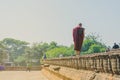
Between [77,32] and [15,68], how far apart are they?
55176 millimetres

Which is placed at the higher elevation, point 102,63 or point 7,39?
point 7,39

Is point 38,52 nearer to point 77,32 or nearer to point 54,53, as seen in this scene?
point 54,53

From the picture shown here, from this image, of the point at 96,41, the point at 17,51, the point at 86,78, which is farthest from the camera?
the point at 17,51

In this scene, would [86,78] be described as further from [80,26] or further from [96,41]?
A: [96,41]

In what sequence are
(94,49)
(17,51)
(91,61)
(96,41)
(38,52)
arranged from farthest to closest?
(17,51) → (38,52) → (96,41) → (94,49) → (91,61)

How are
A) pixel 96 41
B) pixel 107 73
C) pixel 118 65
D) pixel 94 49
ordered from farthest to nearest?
pixel 96 41 < pixel 94 49 < pixel 107 73 < pixel 118 65

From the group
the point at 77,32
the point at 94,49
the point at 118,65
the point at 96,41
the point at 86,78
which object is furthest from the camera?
the point at 96,41

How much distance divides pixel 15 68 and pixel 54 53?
85.3ft

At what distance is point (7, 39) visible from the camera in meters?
158

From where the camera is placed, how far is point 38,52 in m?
113

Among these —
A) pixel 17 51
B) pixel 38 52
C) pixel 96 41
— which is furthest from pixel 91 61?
pixel 17 51

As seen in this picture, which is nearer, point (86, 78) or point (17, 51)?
point (86, 78)

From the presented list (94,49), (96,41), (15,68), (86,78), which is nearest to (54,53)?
(96,41)

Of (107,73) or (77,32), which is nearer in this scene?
(107,73)
